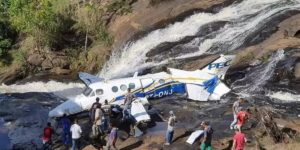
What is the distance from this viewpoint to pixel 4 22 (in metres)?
46.3

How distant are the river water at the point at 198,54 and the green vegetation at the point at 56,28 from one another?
4.13 meters

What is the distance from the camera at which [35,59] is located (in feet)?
136

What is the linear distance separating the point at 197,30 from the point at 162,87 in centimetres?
1064

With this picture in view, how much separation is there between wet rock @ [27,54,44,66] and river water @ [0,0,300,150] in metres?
3.61

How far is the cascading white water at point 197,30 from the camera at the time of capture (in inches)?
1387

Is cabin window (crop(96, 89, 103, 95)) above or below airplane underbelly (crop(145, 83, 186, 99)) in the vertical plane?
above

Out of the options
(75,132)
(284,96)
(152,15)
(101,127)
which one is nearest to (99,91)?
(101,127)

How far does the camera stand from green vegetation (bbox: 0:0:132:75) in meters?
41.8

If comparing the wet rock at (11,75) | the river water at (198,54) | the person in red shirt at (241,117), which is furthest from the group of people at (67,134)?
the wet rock at (11,75)

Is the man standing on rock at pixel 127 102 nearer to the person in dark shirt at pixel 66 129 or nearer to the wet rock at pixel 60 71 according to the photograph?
the person in dark shirt at pixel 66 129

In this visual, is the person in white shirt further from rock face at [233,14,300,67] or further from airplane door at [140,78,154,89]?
rock face at [233,14,300,67]

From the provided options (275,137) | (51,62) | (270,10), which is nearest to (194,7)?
(270,10)

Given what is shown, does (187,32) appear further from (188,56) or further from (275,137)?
(275,137)

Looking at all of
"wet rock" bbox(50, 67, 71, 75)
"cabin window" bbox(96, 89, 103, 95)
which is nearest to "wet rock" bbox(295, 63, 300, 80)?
"cabin window" bbox(96, 89, 103, 95)
